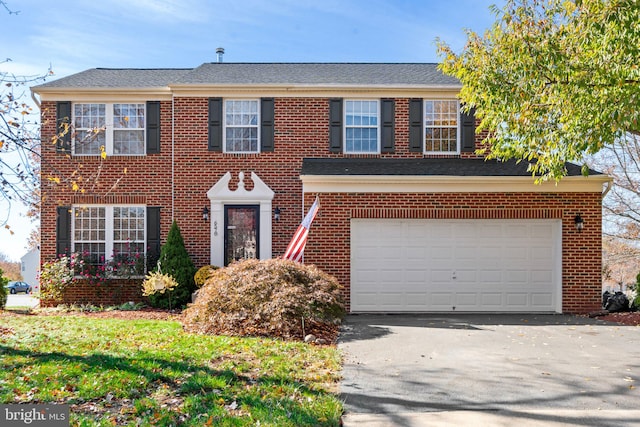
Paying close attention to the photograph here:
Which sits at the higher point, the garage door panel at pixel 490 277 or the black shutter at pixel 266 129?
the black shutter at pixel 266 129

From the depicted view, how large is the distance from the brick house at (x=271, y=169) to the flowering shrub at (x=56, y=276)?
0.39m

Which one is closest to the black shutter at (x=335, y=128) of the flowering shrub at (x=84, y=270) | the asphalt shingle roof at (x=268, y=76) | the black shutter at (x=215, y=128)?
the asphalt shingle roof at (x=268, y=76)

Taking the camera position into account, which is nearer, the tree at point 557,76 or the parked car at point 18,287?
the tree at point 557,76

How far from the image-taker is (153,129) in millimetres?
15953

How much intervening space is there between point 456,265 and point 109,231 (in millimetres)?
9241

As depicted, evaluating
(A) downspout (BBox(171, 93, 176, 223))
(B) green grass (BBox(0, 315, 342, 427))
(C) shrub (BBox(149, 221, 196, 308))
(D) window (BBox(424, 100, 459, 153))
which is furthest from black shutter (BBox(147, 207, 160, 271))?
(D) window (BBox(424, 100, 459, 153))

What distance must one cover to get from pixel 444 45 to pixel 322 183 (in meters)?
4.22

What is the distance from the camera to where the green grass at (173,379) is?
17.9 feet

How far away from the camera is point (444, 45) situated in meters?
12.5

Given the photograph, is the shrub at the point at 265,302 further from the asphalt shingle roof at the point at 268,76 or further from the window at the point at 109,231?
the asphalt shingle roof at the point at 268,76

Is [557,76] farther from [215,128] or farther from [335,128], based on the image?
[215,128]

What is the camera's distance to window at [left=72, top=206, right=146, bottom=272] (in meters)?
15.8

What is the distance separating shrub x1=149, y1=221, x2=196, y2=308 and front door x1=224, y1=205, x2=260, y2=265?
111 cm

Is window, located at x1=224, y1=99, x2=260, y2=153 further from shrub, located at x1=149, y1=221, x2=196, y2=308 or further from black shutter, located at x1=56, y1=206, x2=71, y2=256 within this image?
black shutter, located at x1=56, y1=206, x2=71, y2=256
